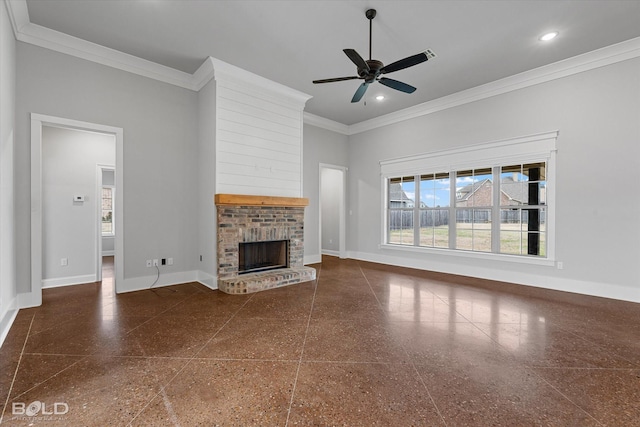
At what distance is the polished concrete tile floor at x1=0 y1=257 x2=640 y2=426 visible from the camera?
169 centimetres

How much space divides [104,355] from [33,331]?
3.68 feet

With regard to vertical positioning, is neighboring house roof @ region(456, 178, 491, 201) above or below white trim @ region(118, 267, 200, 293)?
above

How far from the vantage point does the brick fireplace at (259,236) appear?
170 inches

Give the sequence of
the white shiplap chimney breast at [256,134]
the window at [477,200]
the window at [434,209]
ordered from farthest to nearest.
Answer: the window at [434,209]
the window at [477,200]
the white shiplap chimney breast at [256,134]

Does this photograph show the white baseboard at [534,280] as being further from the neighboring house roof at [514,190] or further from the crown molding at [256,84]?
the crown molding at [256,84]

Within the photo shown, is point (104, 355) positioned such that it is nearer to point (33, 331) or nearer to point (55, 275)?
point (33, 331)

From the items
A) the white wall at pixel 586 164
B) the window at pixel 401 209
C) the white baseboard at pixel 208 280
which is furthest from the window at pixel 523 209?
the white baseboard at pixel 208 280

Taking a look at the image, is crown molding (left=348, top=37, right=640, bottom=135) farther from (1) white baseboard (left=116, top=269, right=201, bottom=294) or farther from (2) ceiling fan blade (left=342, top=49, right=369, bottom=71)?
(1) white baseboard (left=116, top=269, right=201, bottom=294)

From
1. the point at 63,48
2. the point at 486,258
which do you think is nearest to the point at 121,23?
the point at 63,48

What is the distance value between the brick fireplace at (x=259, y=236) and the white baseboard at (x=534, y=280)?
2382 millimetres

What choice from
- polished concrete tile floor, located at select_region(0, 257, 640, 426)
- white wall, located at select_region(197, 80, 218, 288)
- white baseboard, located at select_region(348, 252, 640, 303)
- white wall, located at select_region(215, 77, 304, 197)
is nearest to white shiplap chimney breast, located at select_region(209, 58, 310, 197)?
white wall, located at select_region(215, 77, 304, 197)

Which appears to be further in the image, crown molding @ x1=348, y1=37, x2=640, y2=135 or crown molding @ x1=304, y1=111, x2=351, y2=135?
crown molding @ x1=304, y1=111, x2=351, y2=135

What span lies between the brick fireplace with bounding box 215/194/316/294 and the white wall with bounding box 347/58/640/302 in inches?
125

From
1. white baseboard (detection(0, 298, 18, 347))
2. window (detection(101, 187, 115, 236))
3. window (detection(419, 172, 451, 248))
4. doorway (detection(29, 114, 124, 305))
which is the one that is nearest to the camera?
white baseboard (detection(0, 298, 18, 347))
